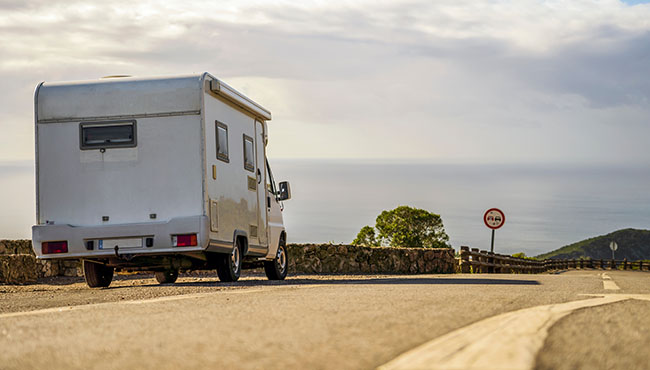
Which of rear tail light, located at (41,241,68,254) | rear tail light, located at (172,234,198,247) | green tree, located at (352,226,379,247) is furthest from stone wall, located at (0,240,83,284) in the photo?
green tree, located at (352,226,379,247)

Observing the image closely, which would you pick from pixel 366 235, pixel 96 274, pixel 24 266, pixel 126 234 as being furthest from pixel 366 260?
pixel 366 235

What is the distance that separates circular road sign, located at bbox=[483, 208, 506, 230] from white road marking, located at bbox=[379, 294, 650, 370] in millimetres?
Result: 22250

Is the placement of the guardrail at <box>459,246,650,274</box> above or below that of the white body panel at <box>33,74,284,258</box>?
below

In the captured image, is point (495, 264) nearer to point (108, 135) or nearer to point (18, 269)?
point (18, 269)

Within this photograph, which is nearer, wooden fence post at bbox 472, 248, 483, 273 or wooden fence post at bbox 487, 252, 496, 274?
wooden fence post at bbox 472, 248, 483, 273

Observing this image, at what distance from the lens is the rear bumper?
42.0 ft

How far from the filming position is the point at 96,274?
14.3 meters

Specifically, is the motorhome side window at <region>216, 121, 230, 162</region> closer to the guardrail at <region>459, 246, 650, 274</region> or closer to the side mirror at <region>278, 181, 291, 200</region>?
the side mirror at <region>278, 181, 291, 200</region>

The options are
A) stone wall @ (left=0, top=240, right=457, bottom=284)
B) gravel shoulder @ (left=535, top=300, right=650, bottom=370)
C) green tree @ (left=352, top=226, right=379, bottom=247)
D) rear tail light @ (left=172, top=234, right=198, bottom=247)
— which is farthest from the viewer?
green tree @ (left=352, top=226, right=379, bottom=247)

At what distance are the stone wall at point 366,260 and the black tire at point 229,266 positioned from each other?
9.19 m

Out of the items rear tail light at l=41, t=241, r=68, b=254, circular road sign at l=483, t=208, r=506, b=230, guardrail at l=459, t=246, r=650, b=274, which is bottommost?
guardrail at l=459, t=246, r=650, b=274

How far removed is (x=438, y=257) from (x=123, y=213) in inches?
589

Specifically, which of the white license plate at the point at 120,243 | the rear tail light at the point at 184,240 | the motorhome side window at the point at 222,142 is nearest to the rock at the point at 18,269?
the white license plate at the point at 120,243

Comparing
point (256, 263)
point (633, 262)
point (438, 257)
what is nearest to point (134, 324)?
point (256, 263)
